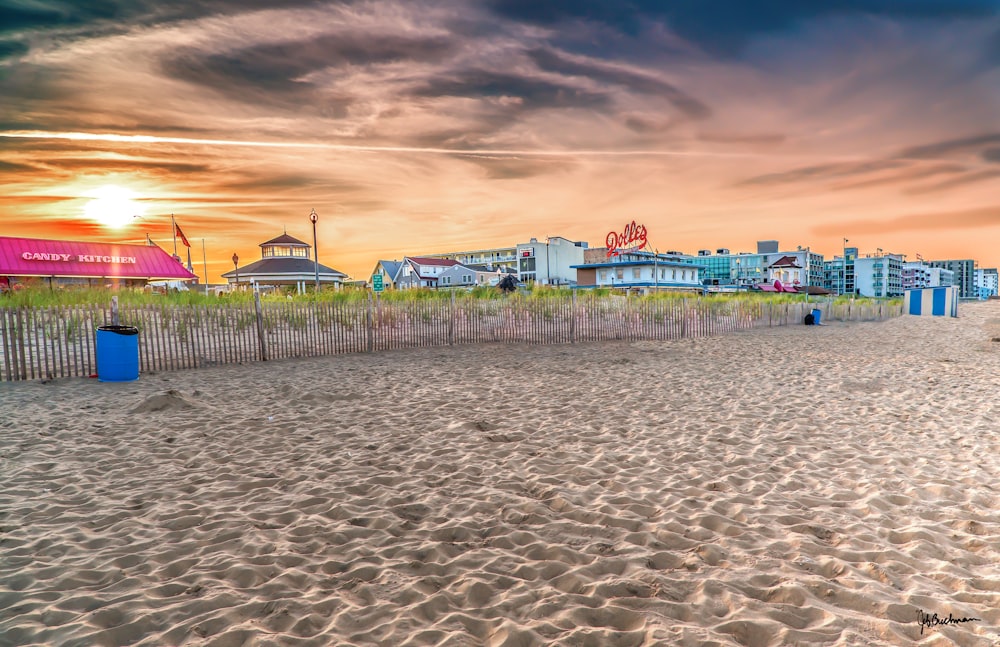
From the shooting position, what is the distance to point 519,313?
52.9 ft

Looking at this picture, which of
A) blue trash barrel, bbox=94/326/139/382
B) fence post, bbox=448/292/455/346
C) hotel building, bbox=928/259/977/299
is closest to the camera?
blue trash barrel, bbox=94/326/139/382

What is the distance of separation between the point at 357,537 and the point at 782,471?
3.84 meters

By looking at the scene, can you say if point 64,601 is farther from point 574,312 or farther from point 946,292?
point 946,292

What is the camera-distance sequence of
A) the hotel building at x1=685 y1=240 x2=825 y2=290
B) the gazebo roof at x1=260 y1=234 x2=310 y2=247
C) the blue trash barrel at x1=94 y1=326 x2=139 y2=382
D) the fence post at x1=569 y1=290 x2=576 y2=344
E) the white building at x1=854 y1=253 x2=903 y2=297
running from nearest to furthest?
the blue trash barrel at x1=94 y1=326 x2=139 y2=382 < the fence post at x1=569 y1=290 x2=576 y2=344 < the gazebo roof at x1=260 y1=234 x2=310 y2=247 < the hotel building at x1=685 y1=240 x2=825 y2=290 < the white building at x1=854 y1=253 x2=903 y2=297

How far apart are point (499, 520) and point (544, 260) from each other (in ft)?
235

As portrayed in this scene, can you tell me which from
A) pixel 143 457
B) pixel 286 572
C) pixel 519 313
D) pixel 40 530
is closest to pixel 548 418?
pixel 286 572

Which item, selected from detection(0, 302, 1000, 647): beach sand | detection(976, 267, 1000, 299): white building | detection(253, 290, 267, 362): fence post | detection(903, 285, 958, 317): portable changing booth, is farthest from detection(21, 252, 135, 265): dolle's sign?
detection(976, 267, 1000, 299): white building

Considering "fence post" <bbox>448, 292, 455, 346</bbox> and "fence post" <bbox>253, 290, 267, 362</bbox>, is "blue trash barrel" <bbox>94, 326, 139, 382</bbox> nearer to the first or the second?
"fence post" <bbox>253, 290, 267, 362</bbox>

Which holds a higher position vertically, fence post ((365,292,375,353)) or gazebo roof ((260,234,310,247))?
gazebo roof ((260,234,310,247))

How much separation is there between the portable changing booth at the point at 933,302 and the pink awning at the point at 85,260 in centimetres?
5856

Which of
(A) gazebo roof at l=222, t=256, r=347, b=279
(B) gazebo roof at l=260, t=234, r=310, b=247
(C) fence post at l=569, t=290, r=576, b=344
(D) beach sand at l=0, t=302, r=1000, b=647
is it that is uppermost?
(B) gazebo roof at l=260, t=234, r=310, b=247

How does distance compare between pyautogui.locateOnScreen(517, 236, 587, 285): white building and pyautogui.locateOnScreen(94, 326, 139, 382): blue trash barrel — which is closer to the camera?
pyautogui.locateOnScreen(94, 326, 139, 382): blue trash barrel

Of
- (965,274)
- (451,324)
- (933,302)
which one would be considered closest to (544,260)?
(933,302)

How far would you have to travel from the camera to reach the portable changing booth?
Result: 122 feet
